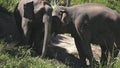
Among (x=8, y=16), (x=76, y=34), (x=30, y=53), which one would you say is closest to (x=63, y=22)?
(x=76, y=34)

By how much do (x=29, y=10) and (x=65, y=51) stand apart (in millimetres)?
1135

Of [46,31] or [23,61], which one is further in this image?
[46,31]

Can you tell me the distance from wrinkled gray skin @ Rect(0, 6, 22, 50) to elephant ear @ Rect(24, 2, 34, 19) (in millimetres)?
546

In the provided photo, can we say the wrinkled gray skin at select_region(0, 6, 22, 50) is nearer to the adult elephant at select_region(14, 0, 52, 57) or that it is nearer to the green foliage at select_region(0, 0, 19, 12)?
the adult elephant at select_region(14, 0, 52, 57)

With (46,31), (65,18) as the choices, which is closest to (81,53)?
(65,18)

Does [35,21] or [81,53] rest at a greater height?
[35,21]

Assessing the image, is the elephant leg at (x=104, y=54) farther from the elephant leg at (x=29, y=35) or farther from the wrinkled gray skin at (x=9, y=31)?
the wrinkled gray skin at (x=9, y=31)

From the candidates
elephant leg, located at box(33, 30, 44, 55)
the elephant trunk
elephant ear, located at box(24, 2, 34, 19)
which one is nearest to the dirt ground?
elephant leg, located at box(33, 30, 44, 55)

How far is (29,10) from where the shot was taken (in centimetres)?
876

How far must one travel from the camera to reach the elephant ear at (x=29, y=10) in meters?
8.71

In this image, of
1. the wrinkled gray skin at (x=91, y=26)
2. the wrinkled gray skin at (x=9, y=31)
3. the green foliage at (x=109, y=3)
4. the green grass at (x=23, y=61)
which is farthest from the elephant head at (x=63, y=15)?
the green foliage at (x=109, y=3)

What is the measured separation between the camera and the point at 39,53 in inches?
342

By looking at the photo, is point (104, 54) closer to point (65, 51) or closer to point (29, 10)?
point (65, 51)

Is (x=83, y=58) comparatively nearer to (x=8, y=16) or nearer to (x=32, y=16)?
(x=32, y=16)
